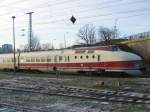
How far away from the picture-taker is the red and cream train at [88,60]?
28.4 meters

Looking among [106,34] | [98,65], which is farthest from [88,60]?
[106,34]

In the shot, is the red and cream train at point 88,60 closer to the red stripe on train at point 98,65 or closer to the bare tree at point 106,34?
the red stripe on train at point 98,65

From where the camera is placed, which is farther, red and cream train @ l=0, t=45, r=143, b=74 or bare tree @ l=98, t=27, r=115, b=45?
bare tree @ l=98, t=27, r=115, b=45

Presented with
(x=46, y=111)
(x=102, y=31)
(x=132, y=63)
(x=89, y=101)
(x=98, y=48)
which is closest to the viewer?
(x=46, y=111)

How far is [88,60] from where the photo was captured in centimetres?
3147

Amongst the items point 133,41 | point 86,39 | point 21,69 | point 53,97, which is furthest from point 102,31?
point 53,97

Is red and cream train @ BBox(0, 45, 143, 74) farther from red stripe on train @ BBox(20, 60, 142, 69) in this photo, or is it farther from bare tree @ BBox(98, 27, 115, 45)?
bare tree @ BBox(98, 27, 115, 45)

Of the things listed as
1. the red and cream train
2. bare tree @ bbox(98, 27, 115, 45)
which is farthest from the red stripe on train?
bare tree @ bbox(98, 27, 115, 45)

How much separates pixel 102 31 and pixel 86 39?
20.0 feet

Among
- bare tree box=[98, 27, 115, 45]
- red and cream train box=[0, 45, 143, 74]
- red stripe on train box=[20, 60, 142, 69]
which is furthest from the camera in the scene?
bare tree box=[98, 27, 115, 45]

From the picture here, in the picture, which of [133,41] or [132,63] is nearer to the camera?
[132,63]

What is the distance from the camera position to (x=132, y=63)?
92.4ft

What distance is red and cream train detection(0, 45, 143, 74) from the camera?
2841 centimetres

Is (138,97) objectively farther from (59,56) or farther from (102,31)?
(102,31)
